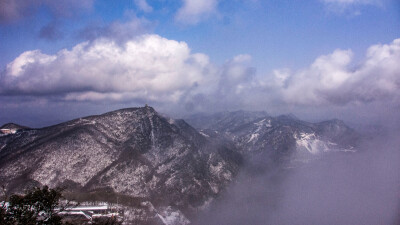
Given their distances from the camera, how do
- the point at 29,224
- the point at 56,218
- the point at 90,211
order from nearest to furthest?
1. the point at 29,224
2. the point at 56,218
3. the point at 90,211

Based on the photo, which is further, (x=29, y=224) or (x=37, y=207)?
(x=37, y=207)

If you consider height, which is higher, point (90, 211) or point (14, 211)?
point (14, 211)

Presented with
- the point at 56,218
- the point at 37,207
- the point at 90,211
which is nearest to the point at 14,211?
the point at 37,207

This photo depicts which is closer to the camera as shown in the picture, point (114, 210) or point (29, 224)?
point (29, 224)

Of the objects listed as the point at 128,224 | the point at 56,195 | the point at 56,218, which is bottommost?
the point at 128,224

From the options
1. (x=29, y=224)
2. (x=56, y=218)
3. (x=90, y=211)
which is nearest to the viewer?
(x=29, y=224)

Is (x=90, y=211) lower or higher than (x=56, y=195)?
lower

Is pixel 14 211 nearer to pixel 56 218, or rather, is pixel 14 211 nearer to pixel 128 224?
pixel 56 218

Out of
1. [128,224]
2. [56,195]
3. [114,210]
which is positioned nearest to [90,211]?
[114,210]

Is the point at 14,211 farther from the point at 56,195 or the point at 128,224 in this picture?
the point at 128,224
